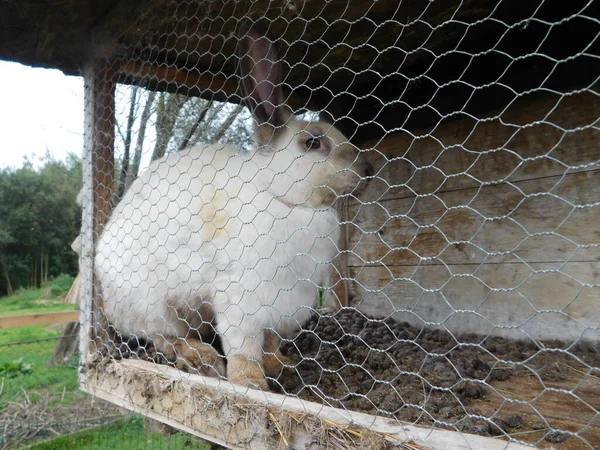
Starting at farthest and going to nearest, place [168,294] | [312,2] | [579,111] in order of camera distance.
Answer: [579,111], [168,294], [312,2]

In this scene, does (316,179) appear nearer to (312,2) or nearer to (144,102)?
(312,2)

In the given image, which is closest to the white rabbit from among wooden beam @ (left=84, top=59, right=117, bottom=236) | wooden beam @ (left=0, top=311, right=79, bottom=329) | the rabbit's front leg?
the rabbit's front leg

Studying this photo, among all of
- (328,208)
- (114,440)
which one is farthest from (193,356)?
(114,440)

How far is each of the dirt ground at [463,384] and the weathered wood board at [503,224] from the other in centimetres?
14

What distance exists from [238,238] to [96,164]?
88 cm

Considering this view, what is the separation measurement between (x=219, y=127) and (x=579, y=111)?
1.61m

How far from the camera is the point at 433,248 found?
232 centimetres

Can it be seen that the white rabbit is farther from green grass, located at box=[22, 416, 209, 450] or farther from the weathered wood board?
green grass, located at box=[22, 416, 209, 450]

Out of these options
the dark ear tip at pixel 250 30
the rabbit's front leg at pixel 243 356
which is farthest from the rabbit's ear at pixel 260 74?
the rabbit's front leg at pixel 243 356

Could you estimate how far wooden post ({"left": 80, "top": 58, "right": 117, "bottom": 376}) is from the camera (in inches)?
80.5

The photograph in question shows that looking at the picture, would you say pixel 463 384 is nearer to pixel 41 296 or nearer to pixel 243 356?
pixel 243 356

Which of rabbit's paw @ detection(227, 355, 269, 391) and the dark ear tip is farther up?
the dark ear tip

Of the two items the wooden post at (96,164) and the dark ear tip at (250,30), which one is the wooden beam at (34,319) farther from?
the dark ear tip at (250,30)

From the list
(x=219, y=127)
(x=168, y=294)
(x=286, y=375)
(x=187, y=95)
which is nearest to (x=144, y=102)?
(x=187, y=95)
